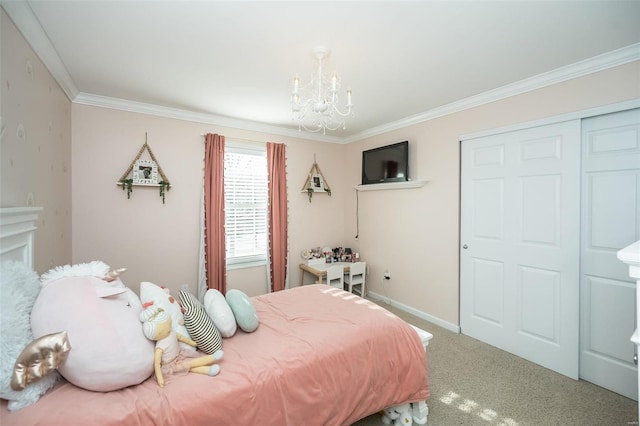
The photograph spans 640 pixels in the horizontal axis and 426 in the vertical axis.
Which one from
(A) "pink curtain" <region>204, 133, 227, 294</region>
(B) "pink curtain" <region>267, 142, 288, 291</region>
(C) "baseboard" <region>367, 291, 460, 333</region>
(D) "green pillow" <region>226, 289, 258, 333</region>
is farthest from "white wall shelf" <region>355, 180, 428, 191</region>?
(D) "green pillow" <region>226, 289, 258, 333</region>

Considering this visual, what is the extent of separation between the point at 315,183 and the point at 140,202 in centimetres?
225

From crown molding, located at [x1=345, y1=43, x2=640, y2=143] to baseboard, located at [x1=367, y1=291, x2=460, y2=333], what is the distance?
2.37 metres

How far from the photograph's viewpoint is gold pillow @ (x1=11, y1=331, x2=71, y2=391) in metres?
0.97

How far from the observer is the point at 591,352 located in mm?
2227

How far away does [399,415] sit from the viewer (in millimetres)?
1801

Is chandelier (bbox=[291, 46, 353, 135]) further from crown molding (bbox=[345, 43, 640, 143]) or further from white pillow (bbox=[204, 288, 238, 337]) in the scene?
white pillow (bbox=[204, 288, 238, 337])

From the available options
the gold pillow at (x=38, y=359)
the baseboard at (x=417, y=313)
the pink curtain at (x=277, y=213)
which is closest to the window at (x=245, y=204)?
the pink curtain at (x=277, y=213)

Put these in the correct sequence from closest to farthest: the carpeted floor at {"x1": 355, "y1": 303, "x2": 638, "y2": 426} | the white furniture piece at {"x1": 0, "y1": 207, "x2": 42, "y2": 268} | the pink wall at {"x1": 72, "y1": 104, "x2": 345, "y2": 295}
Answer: the white furniture piece at {"x1": 0, "y1": 207, "x2": 42, "y2": 268}, the carpeted floor at {"x1": 355, "y1": 303, "x2": 638, "y2": 426}, the pink wall at {"x1": 72, "y1": 104, "x2": 345, "y2": 295}

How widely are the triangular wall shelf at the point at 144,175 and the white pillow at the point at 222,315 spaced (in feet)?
6.12

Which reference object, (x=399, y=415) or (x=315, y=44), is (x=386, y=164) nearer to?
(x=315, y=44)

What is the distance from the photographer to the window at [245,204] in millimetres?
3619

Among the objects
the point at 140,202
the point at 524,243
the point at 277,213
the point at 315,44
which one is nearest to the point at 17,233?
the point at 140,202

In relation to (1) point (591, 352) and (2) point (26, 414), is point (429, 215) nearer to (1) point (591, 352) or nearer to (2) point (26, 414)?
(1) point (591, 352)

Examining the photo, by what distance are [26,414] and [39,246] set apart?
1381mm
